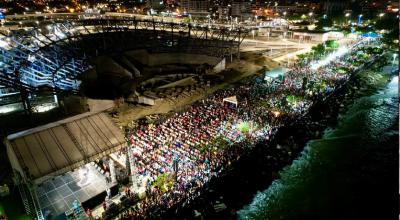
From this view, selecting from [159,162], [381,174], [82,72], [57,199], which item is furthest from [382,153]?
[82,72]

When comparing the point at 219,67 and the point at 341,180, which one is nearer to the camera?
the point at 341,180

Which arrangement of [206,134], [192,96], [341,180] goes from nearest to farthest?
1. [341,180]
2. [206,134]
3. [192,96]

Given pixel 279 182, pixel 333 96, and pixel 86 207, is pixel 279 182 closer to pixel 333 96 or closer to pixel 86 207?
pixel 86 207

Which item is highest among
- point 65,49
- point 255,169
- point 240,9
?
point 240,9

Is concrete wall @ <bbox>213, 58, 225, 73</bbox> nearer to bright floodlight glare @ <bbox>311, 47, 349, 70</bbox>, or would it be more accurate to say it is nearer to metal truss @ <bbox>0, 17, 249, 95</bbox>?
metal truss @ <bbox>0, 17, 249, 95</bbox>

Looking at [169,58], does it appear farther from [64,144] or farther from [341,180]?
[64,144]

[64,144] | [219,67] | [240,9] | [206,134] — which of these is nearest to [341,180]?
[206,134]
